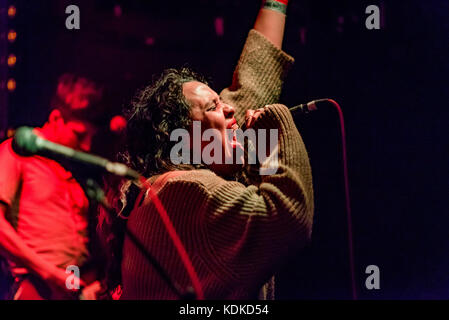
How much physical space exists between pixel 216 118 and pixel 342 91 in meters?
0.81

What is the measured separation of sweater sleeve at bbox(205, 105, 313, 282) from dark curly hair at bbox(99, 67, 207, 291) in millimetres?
355

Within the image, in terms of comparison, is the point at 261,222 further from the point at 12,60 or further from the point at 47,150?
the point at 12,60

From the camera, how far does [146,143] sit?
1.54 meters

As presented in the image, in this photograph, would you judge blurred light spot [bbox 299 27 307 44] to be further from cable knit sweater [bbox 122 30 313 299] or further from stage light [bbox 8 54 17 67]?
stage light [bbox 8 54 17 67]

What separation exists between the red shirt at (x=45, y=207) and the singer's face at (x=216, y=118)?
37.2 inches

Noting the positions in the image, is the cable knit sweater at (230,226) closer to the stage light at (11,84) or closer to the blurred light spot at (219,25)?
the blurred light spot at (219,25)

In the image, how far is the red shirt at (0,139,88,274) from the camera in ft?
6.49

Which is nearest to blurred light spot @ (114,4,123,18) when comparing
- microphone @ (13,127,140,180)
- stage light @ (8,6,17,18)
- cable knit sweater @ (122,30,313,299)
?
stage light @ (8,6,17,18)

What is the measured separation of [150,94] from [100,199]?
0.88 meters

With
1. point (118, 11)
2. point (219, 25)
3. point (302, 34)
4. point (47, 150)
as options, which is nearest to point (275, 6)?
point (302, 34)

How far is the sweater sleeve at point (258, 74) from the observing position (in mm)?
1739

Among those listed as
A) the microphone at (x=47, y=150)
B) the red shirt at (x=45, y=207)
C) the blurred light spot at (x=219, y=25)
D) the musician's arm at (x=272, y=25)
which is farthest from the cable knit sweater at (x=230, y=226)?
the blurred light spot at (x=219, y=25)
